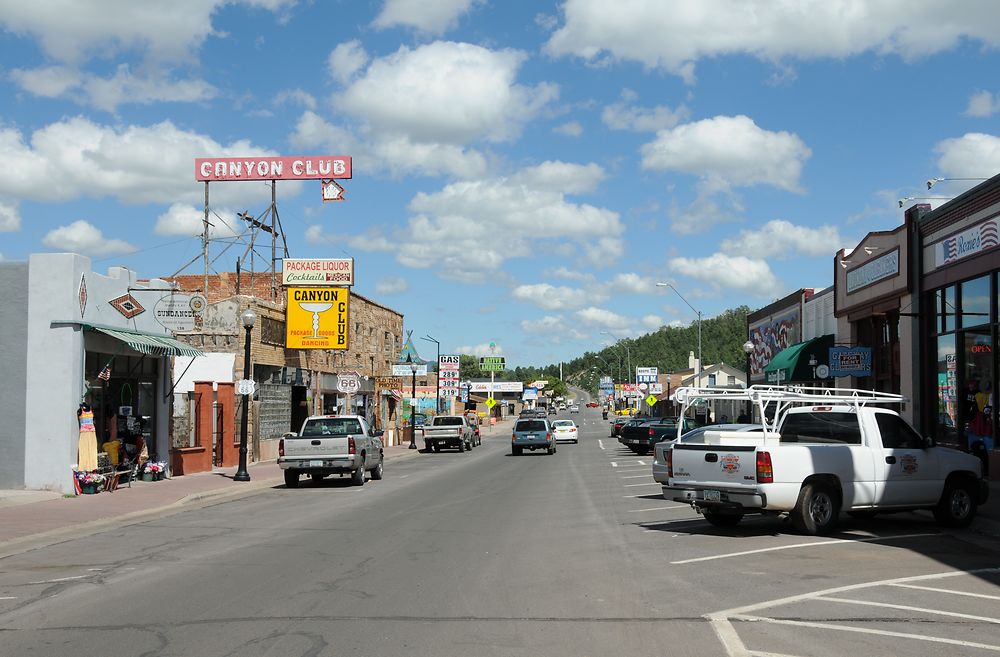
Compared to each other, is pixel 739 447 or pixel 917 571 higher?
pixel 739 447

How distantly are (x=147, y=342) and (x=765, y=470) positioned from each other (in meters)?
15.4

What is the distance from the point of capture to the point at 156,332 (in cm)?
2495

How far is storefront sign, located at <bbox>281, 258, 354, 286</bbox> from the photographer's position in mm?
40344

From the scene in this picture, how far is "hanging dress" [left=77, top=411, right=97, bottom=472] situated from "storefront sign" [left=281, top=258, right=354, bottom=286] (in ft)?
65.5

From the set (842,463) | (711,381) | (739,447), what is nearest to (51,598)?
(739,447)

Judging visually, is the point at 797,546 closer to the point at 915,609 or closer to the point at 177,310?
the point at 915,609

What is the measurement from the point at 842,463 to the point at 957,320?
13.3m

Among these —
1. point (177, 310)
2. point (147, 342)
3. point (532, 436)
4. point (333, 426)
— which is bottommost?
point (532, 436)

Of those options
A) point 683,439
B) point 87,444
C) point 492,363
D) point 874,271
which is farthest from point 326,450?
point 492,363

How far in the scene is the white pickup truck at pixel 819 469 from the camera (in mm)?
12992

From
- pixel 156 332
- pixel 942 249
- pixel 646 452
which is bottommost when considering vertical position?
pixel 646 452

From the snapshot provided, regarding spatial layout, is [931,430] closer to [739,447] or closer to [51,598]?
[739,447]

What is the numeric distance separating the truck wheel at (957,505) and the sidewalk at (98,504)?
1348 centimetres

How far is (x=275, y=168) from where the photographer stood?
151ft
